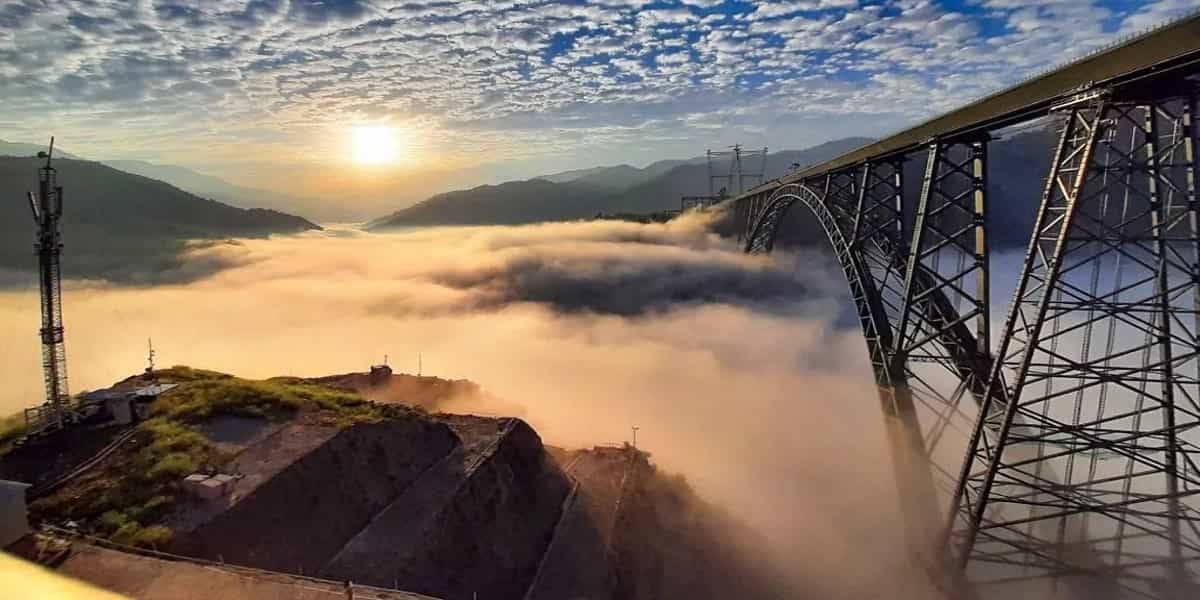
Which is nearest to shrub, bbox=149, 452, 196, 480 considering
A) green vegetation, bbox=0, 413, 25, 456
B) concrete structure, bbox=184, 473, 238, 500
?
concrete structure, bbox=184, 473, 238, 500

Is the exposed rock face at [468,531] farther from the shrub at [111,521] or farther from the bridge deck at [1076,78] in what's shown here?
the bridge deck at [1076,78]

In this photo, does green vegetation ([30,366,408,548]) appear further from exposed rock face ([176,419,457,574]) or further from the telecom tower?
the telecom tower

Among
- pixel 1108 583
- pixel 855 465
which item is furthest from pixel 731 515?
pixel 1108 583

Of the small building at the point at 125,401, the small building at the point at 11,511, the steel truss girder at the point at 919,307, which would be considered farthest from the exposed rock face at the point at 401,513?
the steel truss girder at the point at 919,307

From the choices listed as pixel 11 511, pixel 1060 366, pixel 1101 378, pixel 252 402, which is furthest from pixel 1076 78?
pixel 252 402

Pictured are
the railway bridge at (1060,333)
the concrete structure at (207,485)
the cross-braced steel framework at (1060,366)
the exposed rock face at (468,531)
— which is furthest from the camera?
the exposed rock face at (468,531)

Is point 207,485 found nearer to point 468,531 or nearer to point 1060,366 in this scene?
point 468,531
